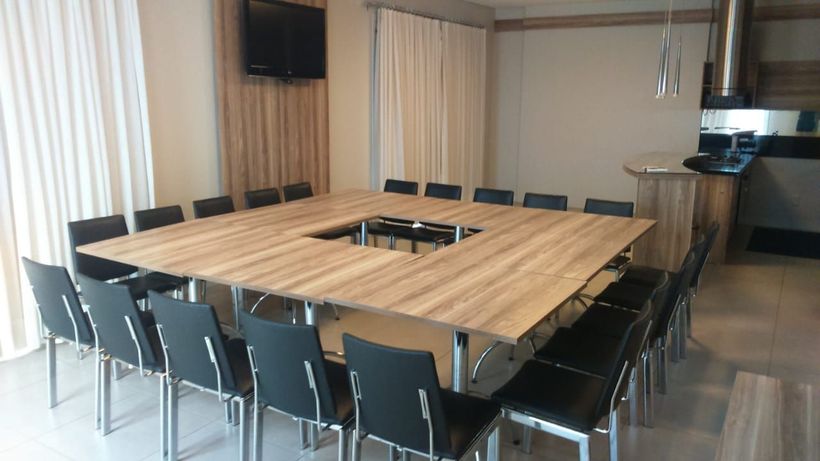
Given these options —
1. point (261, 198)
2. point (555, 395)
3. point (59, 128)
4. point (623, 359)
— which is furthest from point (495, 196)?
point (59, 128)

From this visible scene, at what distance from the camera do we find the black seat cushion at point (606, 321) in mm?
3285

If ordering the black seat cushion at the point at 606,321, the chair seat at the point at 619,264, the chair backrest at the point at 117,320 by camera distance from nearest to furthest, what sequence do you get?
the chair backrest at the point at 117,320, the black seat cushion at the point at 606,321, the chair seat at the point at 619,264

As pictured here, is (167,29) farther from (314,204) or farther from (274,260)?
(274,260)

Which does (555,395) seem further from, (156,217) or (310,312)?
(156,217)

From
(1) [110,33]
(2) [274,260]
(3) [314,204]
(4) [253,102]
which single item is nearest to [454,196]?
(3) [314,204]

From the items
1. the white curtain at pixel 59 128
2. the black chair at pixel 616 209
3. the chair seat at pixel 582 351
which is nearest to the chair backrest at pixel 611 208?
the black chair at pixel 616 209

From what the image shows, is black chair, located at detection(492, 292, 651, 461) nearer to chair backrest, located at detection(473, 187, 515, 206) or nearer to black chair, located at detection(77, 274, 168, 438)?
black chair, located at detection(77, 274, 168, 438)

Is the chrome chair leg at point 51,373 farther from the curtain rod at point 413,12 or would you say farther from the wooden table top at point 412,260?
the curtain rod at point 413,12

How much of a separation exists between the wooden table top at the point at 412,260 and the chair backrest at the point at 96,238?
314mm

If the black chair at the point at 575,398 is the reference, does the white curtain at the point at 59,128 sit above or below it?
above

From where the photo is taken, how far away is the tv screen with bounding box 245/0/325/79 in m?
5.30

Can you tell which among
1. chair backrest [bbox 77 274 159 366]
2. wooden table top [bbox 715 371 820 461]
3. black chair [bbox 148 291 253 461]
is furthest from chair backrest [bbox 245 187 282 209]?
wooden table top [bbox 715 371 820 461]

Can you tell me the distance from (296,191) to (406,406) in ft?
11.9

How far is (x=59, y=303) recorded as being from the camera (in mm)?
3082
